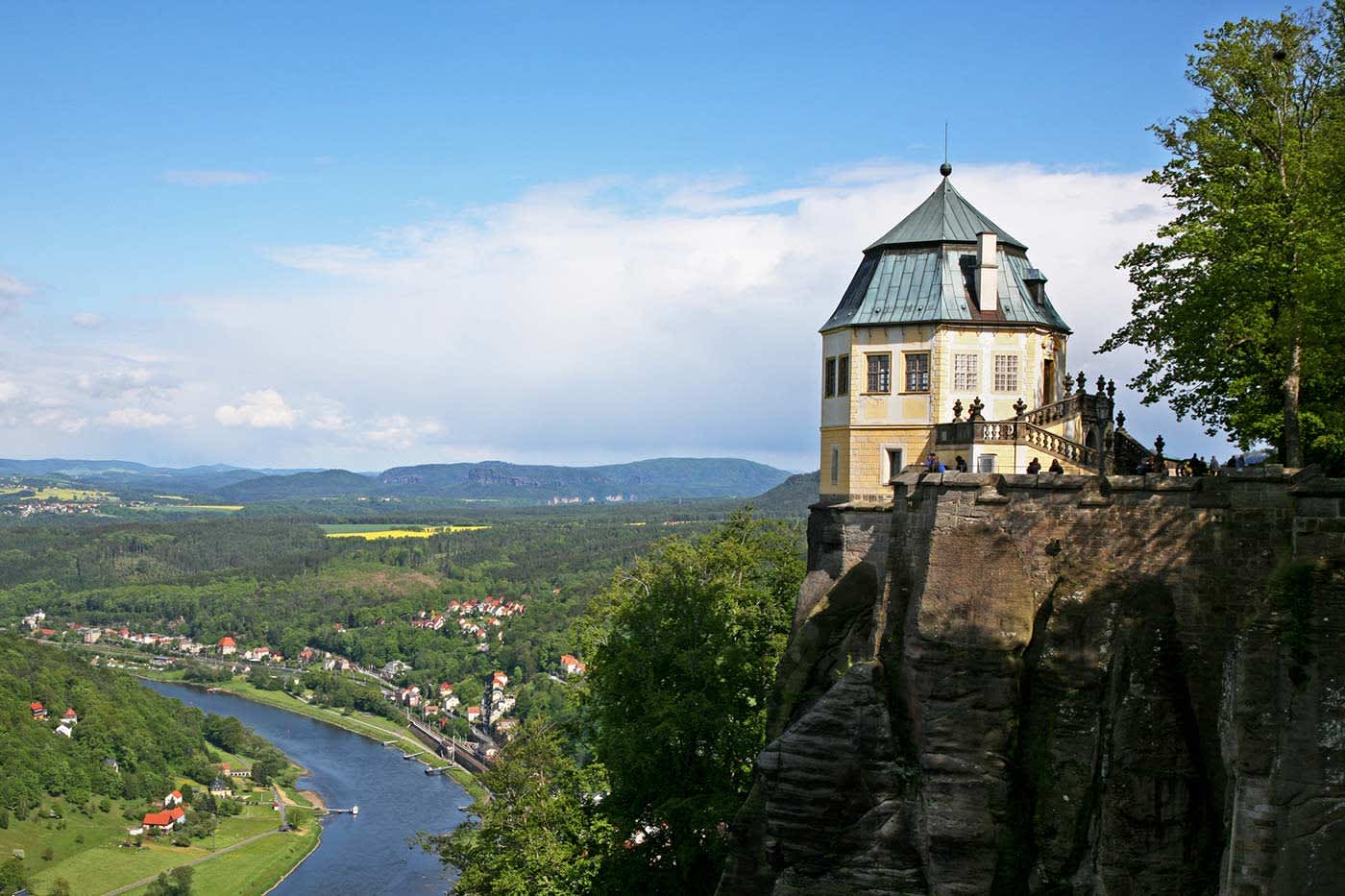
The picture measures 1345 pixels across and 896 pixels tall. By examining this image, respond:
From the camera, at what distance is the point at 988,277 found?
32594 millimetres

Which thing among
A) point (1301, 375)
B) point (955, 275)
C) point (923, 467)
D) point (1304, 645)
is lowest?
point (1304, 645)

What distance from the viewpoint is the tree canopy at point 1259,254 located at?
24172 millimetres

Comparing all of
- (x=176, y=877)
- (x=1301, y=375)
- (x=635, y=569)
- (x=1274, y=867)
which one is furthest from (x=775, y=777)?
(x=176, y=877)

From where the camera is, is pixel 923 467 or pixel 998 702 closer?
pixel 998 702

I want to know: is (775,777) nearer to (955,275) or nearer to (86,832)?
(955,275)

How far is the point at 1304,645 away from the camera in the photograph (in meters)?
16.1

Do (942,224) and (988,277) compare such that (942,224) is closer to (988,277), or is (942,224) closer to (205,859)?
(988,277)

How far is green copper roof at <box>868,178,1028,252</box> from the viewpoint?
33.7m

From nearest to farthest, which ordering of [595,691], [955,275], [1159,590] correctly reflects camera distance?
[1159,590], [955,275], [595,691]

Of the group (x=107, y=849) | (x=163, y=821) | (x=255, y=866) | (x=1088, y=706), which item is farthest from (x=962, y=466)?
(x=163, y=821)

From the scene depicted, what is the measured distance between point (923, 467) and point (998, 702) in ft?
26.0

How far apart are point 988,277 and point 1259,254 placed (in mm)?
8971

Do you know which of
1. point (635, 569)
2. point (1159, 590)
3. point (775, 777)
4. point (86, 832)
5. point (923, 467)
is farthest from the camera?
point (86, 832)

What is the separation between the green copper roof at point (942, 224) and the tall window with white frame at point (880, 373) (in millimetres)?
3473
